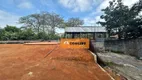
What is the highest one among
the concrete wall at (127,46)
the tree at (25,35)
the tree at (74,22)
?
the tree at (74,22)

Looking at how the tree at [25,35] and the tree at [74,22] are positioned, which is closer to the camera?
the tree at [25,35]

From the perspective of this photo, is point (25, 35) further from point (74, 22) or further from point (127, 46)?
point (127, 46)

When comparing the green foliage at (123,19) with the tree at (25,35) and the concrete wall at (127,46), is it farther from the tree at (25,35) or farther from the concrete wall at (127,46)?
the tree at (25,35)

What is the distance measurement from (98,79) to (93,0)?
29.6 feet

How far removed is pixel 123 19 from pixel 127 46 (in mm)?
2698

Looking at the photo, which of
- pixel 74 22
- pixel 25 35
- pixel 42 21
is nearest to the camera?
pixel 25 35

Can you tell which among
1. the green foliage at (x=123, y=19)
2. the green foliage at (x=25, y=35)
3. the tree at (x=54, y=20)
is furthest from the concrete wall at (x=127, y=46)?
the tree at (x=54, y=20)

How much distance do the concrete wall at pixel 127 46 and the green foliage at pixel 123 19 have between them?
75cm

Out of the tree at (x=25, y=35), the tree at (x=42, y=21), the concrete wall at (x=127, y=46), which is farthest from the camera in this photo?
the tree at (x=42, y=21)

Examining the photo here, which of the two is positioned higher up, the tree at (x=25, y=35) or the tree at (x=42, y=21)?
the tree at (x=42, y=21)

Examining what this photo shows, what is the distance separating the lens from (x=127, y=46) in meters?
12.7

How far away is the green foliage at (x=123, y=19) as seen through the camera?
11.7m

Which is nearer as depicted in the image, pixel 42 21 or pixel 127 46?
pixel 127 46

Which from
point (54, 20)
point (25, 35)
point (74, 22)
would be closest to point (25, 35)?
point (25, 35)
